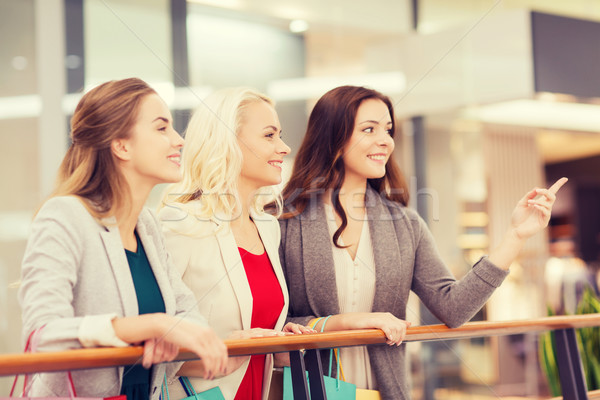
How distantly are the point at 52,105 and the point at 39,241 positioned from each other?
7.39 ft

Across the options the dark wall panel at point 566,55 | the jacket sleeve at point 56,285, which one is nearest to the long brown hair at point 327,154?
the jacket sleeve at point 56,285

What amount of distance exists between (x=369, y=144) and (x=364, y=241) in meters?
0.29

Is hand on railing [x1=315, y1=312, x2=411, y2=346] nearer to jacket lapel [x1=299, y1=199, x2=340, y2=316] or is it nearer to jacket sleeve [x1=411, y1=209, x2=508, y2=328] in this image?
jacket lapel [x1=299, y1=199, x2=340, y2=316]

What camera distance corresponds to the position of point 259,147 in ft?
6.29

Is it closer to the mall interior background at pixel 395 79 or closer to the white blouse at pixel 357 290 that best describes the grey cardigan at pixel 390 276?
the white blouse at pixel 357 290

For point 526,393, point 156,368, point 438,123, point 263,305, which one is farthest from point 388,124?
point 526,393

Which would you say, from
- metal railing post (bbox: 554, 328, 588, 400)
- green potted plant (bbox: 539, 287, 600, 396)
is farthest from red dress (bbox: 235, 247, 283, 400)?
green potted plant (bbox: 539, 287, 600, 396)

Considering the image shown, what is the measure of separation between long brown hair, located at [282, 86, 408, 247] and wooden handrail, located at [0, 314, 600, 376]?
0.51 metres

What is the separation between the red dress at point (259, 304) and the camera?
1.73m

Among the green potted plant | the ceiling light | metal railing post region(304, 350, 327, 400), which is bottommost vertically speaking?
the green potted plant

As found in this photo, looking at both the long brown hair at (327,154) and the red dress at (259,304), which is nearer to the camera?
the red dress at (259,304)

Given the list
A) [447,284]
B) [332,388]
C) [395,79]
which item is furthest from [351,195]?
[395,79]

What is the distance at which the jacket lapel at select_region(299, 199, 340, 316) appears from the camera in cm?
190

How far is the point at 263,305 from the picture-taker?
1.79m
